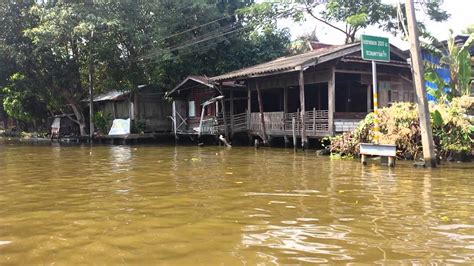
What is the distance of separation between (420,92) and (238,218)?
7.62 m

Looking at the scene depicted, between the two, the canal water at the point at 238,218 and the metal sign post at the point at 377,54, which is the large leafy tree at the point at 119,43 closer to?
the metal sign post at the point at 377,54

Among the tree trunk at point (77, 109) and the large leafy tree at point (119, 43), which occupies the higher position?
the large leafy tree at point (119, 43)

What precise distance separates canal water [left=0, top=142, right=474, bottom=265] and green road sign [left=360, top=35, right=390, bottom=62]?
3.18 metres

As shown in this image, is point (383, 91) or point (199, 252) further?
point (383, 91)

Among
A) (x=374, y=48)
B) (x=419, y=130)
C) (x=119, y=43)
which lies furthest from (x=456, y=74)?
(x=119, y=43)

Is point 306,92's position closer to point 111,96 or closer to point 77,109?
point 111,96

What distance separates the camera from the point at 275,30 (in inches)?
1267

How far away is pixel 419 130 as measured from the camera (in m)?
13.1

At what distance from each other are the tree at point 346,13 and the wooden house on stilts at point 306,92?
606cm

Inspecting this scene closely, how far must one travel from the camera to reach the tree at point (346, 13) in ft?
86.1

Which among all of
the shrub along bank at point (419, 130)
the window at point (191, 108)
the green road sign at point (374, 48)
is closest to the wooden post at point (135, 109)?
the window at point (191, 108)

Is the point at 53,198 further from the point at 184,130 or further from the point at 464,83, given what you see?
the point at 184,130

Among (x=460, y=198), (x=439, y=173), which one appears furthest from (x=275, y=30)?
(x=460, y=198)

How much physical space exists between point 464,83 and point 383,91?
5.11m
